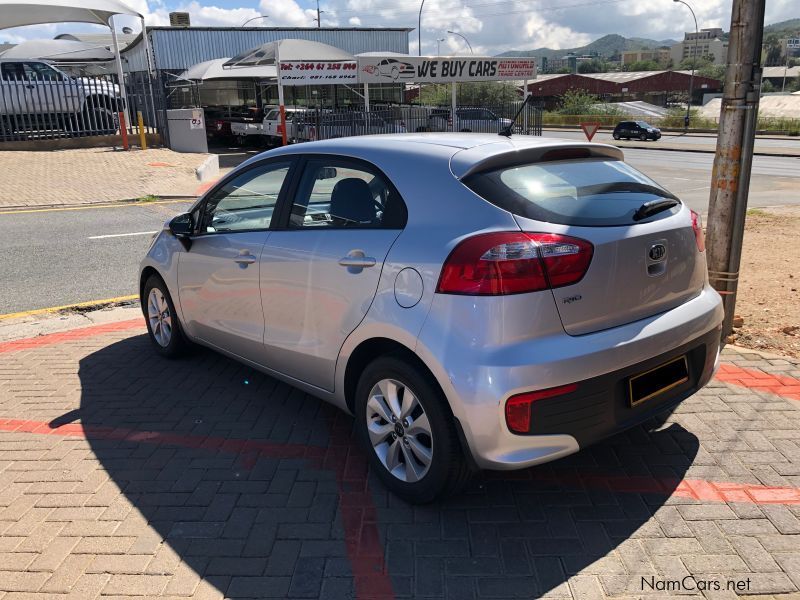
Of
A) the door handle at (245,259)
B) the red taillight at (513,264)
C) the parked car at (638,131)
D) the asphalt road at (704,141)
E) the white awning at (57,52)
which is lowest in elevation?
the asphalt road at (704,141)

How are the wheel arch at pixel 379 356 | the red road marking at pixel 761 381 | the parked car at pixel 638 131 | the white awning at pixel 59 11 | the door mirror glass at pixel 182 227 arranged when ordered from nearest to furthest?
1. the wheel arch at pixel 379 356
2. the red road marking at pixel 761 381
3. the door mirror glass at pixel 182 227
4. the white awning at pixel 59 11
5. the parked car at pixel 638 131

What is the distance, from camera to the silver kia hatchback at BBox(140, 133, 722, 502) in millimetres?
2744

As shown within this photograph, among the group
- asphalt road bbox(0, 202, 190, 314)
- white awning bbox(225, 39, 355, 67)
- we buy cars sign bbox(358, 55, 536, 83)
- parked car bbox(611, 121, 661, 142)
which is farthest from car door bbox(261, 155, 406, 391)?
parked car bbox(611, 121, 661, 142)

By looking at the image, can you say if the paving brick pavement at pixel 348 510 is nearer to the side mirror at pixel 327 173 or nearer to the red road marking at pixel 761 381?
the red road marking at pixel 761 381

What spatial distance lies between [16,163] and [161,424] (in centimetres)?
1616

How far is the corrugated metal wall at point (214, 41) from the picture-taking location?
4009cm

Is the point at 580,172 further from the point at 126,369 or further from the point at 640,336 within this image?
the point at 126,369

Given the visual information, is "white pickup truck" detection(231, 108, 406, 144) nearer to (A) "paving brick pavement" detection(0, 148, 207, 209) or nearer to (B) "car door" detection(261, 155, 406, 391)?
(A) "paving brick pavement" detection(0, 148, 207, 209)

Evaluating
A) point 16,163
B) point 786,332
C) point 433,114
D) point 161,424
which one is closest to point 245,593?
point 161,424

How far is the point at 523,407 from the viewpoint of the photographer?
272cm

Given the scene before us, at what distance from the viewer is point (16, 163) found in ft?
56.9

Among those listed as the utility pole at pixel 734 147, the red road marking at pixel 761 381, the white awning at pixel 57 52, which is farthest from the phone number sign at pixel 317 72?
the red road marking at pixel 761 381

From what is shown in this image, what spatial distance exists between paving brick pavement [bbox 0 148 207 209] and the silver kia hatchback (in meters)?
11.8

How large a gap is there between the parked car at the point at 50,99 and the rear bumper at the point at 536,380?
20.3m
